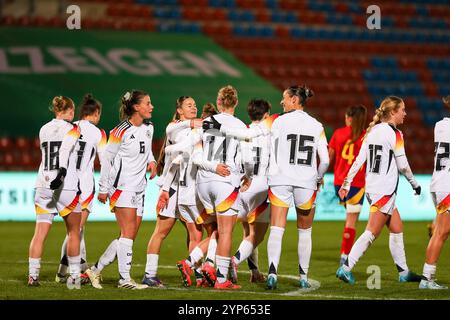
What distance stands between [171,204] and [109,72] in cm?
1529

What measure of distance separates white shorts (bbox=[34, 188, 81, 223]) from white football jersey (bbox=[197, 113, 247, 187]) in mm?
1271

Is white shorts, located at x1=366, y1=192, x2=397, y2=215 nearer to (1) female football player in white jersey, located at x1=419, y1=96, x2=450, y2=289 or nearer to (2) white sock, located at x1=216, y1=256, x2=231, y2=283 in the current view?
(1) female football player in white jersey, located at x1=419, y1=96, x2=450, y2=289

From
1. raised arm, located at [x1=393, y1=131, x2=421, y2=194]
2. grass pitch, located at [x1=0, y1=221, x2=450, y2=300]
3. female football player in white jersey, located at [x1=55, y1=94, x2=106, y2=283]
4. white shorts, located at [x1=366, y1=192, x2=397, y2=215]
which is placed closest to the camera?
grass pitch, located at [x1=0, y1=221, x2=450, y2=300]

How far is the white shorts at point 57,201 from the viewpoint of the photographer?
9352 millimetres

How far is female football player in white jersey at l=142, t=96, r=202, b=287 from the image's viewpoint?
952 cm

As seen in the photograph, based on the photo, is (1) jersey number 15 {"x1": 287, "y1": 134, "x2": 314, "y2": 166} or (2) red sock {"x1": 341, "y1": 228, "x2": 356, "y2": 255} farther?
(2) red sock {"x1": 341, "y1": 228, "x2": 356, "y2": 255}

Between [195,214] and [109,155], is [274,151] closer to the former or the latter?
[195,214]

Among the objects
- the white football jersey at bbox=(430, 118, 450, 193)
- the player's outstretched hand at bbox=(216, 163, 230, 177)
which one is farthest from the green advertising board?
the white football jersey at bbox=(430, 118, 450, 193)

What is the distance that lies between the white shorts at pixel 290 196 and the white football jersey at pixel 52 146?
2049mm

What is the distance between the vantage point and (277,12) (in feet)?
96.0

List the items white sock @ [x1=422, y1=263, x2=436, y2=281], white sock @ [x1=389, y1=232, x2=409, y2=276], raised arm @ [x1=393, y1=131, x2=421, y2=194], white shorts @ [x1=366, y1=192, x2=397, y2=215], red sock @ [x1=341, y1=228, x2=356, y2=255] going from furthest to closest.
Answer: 1. red sock @ [x1=341, y1=228, x2=356, y2=255]
2. white sock @ [x1=389, y1=232, x2=409, y2=276]
3. white shorts @ [x1=366, y1=192, x2=397, y2=215]
4. raised arm @ [x1=393, y1=131, x2=421, y2=194]
5. white sock @ [x1=422, y1=263, x2=436, y2=281]

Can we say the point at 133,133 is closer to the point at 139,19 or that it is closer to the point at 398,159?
the point at 398,159
